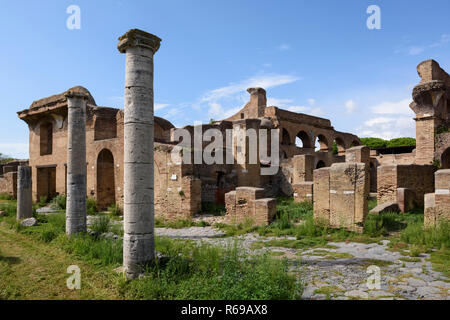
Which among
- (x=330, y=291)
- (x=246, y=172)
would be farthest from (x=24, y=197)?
(x=330, y=291)

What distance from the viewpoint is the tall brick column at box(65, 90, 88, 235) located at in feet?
27.5

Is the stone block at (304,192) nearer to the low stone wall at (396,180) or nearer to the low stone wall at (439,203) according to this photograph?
the low stone wall at (396,180)

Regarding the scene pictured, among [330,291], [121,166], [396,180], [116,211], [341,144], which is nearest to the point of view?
[330,291]

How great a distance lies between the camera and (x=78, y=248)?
22.9 feet

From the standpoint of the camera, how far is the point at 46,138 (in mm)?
19500

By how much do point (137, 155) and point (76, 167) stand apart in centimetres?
455

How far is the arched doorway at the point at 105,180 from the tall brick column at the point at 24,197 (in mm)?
3834

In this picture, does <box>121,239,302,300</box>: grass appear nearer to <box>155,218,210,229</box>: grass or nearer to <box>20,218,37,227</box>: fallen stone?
<box>155,218,210,229</box>: grass

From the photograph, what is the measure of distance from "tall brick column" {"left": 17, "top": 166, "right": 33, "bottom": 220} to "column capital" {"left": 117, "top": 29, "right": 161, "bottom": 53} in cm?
940

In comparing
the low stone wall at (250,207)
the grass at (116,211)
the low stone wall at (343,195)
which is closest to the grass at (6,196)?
the grass at (116,211)

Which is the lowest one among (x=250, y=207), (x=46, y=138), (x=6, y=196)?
(x=6, y=196)

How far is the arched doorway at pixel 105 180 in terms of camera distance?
15637mm

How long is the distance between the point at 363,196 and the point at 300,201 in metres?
4.84

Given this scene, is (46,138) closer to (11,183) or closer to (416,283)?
(11,183)
